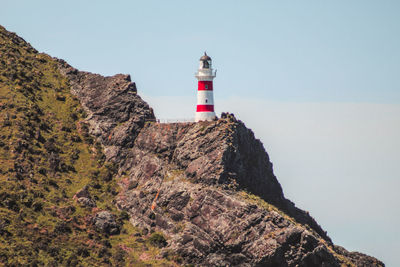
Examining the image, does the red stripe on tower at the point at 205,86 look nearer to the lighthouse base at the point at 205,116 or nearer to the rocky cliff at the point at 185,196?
the lighthouse base at the point at 205,116

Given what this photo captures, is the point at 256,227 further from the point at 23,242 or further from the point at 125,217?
the point at 23,242

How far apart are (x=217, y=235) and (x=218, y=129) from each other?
21.5 meters

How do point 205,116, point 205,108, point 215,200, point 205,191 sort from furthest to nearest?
point 205,108, point 205,116, point 205,191, point 215,200

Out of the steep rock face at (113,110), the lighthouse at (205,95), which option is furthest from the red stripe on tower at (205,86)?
the steep rock face at (113,110)

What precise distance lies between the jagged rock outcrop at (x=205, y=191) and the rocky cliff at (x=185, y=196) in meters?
0.19

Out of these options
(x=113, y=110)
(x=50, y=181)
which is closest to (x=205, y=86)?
(x=113, y=110)

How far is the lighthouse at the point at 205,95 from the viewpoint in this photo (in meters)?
144

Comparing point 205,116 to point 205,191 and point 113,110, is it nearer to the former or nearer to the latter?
point 205,191

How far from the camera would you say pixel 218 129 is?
452 ft

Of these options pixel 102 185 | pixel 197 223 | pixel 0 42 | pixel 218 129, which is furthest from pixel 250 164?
pixel 0 42

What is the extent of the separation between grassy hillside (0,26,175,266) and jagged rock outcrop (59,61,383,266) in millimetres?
3585

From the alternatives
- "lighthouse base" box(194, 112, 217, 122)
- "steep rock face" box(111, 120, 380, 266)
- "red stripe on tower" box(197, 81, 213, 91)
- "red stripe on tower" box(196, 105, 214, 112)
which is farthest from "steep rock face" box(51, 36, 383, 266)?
"red stripe on tower" box(197, 81, 213, 91)

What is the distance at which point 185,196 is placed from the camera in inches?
5231

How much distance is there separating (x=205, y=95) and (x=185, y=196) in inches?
889
